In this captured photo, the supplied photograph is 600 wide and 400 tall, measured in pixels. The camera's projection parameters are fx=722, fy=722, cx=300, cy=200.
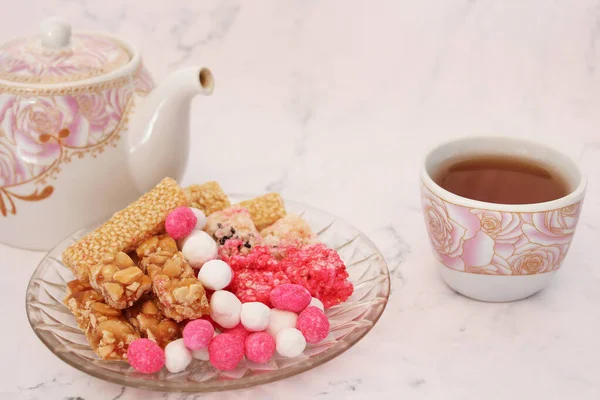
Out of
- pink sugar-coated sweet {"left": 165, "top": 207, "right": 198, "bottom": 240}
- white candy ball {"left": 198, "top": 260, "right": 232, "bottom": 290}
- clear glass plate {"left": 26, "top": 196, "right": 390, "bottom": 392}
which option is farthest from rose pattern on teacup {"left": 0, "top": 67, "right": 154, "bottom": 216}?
white candy ball {"left": 198, "top": 260, "right": 232, "bottom": 290}

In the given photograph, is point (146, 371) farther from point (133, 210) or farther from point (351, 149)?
point (351, 149)

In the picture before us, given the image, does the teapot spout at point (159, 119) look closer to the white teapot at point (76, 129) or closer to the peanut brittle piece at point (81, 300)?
the white teapot at point (76, 129)

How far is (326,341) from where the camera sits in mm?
881

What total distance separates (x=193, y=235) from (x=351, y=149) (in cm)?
65

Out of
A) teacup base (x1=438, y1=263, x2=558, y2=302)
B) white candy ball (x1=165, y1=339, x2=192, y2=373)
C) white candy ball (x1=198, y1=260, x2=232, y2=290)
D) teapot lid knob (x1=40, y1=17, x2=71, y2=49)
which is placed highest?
teapot lid knob (x1=40, y1=17, x2=71, y2=49)

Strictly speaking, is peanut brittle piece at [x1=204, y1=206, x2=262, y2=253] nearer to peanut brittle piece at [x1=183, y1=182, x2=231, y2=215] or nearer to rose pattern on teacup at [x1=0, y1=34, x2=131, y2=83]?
peanut brittle piece at [x1=183, y1=182, x2=231, y2=215]

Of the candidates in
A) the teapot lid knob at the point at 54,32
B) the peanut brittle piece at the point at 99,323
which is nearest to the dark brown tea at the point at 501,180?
the peanut brittle piece at the point at 99,323

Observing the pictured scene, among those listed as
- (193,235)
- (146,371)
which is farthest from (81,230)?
(146,371)

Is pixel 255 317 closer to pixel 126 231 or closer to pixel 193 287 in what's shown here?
pixel 193 287

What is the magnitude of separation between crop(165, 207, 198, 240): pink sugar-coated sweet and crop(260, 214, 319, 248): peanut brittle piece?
0.40 ft

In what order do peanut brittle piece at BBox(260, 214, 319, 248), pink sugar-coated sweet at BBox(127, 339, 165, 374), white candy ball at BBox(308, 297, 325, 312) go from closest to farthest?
pink sugar-coated sweet at BBox(127, 339, 165, 374) → white candy ball at BBox(308, 297, 325, 312) → peanut brittle piece at BBox(260, 214, 319, 248)

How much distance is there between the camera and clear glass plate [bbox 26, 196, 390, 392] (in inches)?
32.0

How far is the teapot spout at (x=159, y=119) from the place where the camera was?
3.70 ft

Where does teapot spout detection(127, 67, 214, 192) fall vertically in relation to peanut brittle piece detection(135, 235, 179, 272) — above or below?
above
